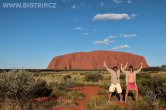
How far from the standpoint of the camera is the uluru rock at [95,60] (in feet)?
609

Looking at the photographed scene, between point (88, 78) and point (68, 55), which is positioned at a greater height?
point (68, 55)

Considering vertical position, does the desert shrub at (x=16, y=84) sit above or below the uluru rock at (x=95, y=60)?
below

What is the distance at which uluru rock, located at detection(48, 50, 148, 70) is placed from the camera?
186 meters

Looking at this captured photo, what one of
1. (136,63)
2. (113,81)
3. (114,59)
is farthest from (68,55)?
(113,81)

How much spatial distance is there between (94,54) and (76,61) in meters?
11.8

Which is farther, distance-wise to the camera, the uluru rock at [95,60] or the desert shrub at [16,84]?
the uluru rock at [95,60]

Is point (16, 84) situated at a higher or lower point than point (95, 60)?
lower

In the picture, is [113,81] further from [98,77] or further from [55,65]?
[55,65]

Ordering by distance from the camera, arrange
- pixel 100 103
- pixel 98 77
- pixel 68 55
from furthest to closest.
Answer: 1. pixel 68 55
2. pixel 98 77
3. pixel 100 103

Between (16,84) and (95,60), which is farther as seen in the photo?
(95,60)

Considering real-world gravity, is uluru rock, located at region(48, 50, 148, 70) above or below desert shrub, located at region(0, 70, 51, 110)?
above

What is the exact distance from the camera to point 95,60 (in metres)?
186

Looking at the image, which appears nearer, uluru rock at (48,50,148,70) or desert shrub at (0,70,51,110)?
desert shrub at (0,70,51,110)

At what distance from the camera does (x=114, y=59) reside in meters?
188
